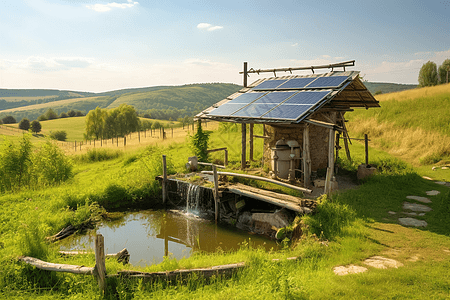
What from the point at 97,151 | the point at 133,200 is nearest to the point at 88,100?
the point at 97,151

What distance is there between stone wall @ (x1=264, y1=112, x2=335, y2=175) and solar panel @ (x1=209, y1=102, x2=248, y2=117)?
186 centimetres

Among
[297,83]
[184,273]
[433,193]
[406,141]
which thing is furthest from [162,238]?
[406,141]

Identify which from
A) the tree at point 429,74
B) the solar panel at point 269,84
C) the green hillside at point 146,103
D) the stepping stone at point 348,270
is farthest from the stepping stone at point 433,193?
the green hillside at point 146,103

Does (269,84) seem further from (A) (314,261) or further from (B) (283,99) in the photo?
(A) (314,261)

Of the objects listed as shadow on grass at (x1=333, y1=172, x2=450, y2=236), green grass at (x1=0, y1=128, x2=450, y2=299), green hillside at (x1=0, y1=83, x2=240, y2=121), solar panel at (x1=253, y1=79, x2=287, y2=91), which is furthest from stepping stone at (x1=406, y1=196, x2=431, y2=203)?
green hillside at (x1=0, y1=83, x2=240, y2=121)

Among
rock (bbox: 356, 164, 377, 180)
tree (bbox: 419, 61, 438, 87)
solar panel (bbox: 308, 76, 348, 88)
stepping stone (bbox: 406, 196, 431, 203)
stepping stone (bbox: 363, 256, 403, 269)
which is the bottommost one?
stepping stone (bbox: 363, 256, 403, 269)

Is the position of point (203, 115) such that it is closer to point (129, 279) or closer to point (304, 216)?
point (304, 216)

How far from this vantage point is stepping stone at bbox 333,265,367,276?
6328 mm

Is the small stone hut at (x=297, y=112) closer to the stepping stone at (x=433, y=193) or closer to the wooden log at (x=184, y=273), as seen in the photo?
the stepping stone at (x=433, y=193)

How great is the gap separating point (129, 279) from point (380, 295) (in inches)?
205

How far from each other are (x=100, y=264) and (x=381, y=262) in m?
6.34

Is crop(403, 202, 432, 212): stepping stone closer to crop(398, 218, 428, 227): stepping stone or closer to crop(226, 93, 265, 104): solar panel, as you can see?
crop(398, 218, 428, 227): stepping stone

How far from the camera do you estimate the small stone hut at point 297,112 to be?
1177 cm

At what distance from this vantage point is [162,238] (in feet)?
36.8
